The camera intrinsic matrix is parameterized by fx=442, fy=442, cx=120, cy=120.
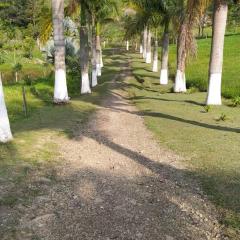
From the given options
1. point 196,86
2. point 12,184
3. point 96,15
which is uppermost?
point 96,15

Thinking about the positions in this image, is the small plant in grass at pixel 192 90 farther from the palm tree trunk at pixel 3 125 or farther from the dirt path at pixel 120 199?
the palm tree trunk at pixel 3 125

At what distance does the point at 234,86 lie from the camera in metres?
29.1

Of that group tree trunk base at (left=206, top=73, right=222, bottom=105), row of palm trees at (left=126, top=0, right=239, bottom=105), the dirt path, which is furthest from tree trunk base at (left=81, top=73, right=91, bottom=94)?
the dirt path

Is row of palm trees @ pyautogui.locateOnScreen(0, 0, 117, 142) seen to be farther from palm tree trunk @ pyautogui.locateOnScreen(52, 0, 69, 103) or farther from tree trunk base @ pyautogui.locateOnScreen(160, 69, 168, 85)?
tree trunk base @ pyautogui.locateOnScreen(160, 69, 168, 85)

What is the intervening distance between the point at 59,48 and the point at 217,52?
7.93 m

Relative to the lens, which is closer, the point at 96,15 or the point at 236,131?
the point at 236,131

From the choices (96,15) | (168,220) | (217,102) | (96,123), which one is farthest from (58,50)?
(168,220)

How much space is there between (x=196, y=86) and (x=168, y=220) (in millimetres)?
24877

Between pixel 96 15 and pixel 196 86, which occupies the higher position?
pixel 96 15

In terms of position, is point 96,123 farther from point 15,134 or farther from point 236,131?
point 236,131

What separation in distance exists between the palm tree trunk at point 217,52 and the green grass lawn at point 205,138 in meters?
0.75

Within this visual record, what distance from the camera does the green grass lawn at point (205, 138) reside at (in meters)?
8.91

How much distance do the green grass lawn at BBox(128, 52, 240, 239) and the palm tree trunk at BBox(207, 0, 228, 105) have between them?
753 millimetres

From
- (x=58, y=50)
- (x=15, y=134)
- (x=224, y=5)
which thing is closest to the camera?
(x=15, y=134)
